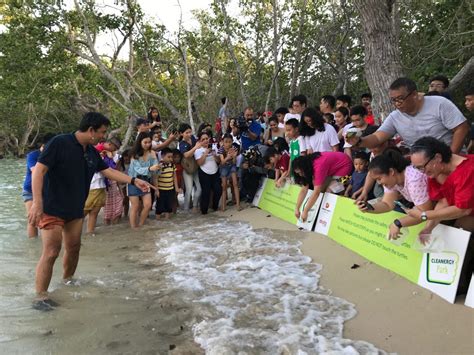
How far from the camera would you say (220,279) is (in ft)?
15.1

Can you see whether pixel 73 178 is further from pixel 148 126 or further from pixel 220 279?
pixel 148 126

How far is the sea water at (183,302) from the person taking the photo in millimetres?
3180

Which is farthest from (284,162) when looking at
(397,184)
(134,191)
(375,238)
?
(397,184)

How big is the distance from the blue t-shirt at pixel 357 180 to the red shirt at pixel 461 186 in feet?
7.06

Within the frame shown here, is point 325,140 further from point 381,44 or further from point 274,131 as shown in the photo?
point 274,131

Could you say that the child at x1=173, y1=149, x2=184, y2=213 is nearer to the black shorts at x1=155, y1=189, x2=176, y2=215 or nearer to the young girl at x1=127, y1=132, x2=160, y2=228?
the black shorts at x1=155, y1=189, x2=176, y2=215

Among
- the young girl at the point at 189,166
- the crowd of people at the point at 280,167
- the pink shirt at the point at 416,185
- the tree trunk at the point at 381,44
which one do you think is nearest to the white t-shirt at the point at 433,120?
the crowd of people at the point at 280,167

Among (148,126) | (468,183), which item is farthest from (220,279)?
(148,126)

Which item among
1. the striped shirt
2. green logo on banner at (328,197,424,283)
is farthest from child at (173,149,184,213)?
green logo on banner at (328,197,424,283)

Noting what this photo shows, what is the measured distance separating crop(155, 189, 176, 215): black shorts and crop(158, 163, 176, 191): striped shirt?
12 cm

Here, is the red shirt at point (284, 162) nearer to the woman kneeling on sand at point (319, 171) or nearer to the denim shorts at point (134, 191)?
the woman kneeling on sand at point (319, 171)

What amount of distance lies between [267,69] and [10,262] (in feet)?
43.9

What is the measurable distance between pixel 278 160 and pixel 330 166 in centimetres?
185

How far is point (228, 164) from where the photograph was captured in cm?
854
